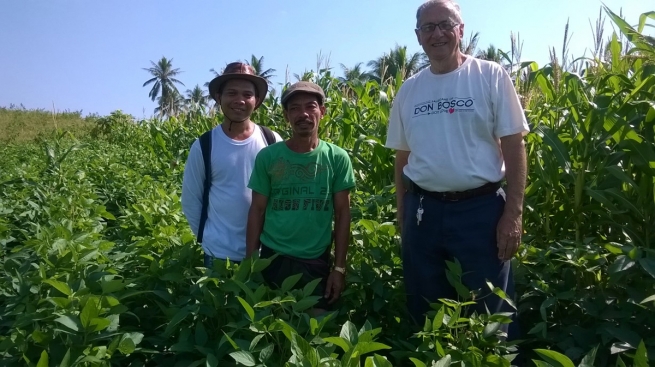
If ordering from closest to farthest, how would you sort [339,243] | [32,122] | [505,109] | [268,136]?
[505,109], [339,243], [268,136], [32,122]

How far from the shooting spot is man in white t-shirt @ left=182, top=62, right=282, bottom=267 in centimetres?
266

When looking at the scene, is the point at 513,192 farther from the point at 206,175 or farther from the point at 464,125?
the point at 206,175

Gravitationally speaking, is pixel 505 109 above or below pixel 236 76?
below

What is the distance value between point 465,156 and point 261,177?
0.91 m

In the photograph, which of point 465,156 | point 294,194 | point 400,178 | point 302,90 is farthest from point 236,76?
point 465,156

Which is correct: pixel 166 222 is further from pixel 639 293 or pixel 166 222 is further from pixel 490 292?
pixel 639 293

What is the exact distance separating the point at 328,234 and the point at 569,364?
51.2 inches

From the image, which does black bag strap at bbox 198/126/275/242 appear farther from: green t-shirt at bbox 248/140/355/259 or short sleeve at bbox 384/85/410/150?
short sleeve at bbox 384/85/410/150

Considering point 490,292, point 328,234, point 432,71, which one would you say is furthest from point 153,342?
point 432,71

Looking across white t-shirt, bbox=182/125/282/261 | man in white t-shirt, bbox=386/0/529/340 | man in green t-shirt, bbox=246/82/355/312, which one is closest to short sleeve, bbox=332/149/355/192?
man in green t-shirt, bbox=246/82/355/312

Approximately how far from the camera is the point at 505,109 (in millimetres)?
2188

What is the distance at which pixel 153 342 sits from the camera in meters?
2.06

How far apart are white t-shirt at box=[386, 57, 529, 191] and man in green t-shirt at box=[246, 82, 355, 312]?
43 cm

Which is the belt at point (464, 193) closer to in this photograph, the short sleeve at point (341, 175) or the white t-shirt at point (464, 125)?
the white t-shirt at point (464, 125)
